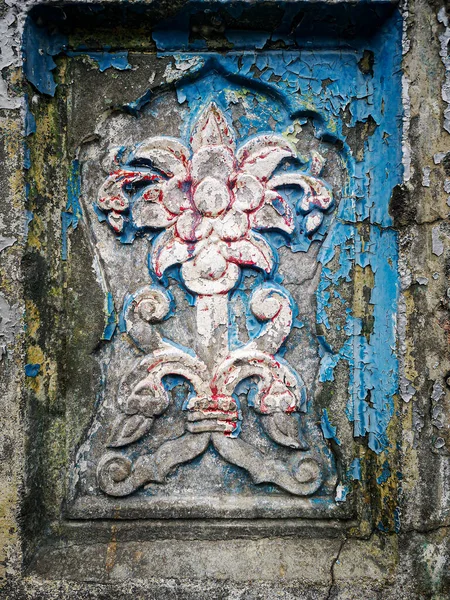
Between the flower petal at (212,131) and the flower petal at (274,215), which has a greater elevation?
the flower petal at (212,131)

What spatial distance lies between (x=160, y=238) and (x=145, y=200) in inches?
5.1

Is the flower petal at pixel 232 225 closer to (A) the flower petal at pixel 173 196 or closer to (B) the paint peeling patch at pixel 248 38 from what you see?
(A) the flower petal at pixel 173 196

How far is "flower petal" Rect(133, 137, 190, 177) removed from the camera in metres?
1.58

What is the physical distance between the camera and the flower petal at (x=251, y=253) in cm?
156

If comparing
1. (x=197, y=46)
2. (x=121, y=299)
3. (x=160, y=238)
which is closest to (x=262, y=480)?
(x=121, y=299)

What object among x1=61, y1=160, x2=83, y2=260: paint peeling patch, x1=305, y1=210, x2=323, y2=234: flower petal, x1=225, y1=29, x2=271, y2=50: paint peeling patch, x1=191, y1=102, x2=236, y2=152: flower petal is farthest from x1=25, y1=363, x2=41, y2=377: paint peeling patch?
x1=225, y1=29, x2=271, y2=50: paint peeling patch

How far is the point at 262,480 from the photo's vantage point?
153 centimetres

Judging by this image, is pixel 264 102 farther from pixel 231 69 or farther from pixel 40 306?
pixel 40 306

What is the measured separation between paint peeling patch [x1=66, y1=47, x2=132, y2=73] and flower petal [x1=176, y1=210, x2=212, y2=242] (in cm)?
52

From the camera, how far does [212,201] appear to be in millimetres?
1570

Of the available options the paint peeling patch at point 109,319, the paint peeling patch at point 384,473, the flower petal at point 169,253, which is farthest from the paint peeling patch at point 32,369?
the paint peeling patch at point 384,473

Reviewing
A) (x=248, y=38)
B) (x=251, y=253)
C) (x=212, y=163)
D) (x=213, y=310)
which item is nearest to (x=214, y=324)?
(x=213, y=310)

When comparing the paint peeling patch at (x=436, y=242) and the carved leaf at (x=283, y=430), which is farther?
the carved leaf at (x=283, y=430)

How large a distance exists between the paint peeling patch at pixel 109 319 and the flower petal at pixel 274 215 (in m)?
0.52
